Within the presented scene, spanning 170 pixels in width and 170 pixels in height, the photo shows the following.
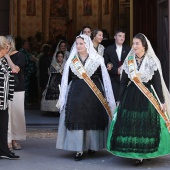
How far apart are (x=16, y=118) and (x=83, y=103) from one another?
4.50 ft

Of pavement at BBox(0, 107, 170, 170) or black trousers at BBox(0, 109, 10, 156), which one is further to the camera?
black trousers at BBox(0, 109, 10, 156)

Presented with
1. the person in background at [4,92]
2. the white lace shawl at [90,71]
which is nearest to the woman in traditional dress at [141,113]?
the white lace shawl at [90,71]

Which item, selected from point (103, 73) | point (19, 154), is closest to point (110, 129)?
point (103, 73)

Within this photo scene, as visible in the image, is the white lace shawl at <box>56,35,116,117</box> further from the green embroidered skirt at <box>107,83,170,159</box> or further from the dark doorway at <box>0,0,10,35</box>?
the dark doorway at <box>0,0,10,35</box>

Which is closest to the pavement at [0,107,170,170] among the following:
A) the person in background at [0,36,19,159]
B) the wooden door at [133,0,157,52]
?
the person in background at [0,36,19,159]

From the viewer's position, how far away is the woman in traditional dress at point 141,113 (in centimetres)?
779

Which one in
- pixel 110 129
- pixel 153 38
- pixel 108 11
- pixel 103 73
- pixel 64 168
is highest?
pixel 108 11

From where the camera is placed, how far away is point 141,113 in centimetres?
789

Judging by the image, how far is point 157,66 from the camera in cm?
802

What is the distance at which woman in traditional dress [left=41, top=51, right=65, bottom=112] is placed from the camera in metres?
12.1

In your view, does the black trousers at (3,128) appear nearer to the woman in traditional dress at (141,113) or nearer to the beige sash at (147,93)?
the woman in traditional dress at (141,113)

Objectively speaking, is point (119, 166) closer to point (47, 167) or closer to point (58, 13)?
point (47, 167)

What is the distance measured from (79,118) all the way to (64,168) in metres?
0.79

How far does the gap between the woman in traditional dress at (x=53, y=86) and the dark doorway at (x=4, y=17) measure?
116 cm
